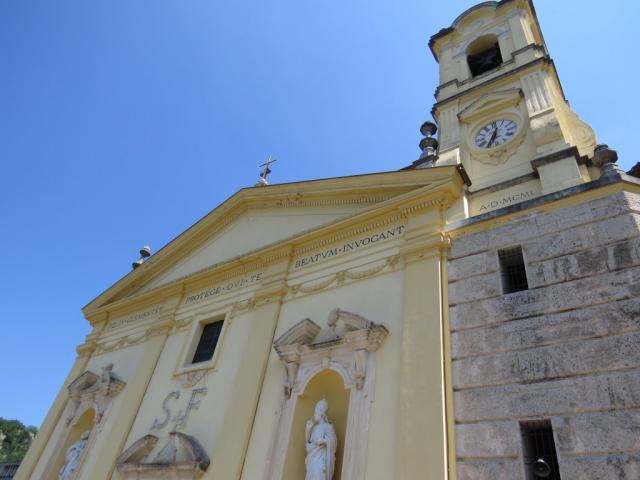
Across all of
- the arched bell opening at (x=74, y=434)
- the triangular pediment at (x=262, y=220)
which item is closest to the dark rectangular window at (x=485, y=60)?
the triangular pediment at (x=262, y=220)

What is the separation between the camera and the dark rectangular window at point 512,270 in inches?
274

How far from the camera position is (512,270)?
23.7ft

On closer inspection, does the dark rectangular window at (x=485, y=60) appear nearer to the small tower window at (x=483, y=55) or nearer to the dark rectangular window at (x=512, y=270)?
the small tower window at (x=483, y=55)

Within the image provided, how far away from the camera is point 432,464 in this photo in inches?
232

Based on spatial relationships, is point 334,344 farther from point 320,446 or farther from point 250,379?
point 250,379

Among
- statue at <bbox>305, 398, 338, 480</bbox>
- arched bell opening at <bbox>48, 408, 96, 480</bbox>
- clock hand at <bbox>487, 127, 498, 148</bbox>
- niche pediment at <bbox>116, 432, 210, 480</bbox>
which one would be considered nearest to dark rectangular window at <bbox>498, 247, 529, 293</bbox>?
statue at <bbox>305, 398, 338, 480</bbox>

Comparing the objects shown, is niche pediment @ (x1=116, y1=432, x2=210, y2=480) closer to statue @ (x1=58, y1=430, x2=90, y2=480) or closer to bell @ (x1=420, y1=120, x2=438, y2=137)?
statue @ (x1=58, y1=430, x2=90, y2=480)

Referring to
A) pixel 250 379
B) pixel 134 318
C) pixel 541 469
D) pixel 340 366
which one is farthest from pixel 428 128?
pixel 134 318

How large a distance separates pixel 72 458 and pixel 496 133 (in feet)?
42.2

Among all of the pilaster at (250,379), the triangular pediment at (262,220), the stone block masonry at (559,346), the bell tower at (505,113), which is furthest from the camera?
the triangular pediment at (262,220)

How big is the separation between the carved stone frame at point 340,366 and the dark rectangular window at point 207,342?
287 centimetres

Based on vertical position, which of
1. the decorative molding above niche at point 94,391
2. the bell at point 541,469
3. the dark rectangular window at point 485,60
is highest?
the dark rectangular window at point 485,60

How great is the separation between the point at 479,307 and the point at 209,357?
660 cm

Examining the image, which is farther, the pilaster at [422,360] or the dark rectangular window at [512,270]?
the dark rectangular window at [512,270]
